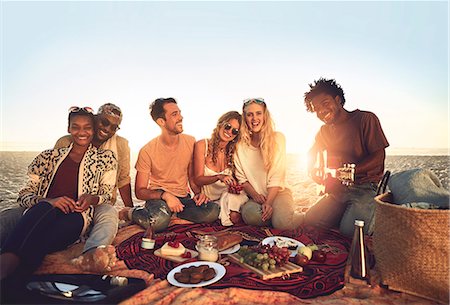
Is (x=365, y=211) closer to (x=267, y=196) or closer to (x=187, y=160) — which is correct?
(x=267, y=196)

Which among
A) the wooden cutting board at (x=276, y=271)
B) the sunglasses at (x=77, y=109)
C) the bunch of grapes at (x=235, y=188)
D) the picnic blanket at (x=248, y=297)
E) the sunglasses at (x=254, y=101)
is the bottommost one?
the picnic blanket at (x=248, y=297)

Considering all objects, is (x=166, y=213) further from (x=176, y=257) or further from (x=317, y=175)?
(x=317, y=175)

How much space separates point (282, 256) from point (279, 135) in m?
2.12

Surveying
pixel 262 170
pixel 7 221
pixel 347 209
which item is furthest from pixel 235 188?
pixel 7 221

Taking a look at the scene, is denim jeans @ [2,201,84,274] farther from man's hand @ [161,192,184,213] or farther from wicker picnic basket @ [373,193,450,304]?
wicker picnic basket @ [373,193,450,304]

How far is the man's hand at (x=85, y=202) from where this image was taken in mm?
3885

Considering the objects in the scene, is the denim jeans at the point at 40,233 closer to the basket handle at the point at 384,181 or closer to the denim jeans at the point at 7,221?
the denim jeans at the point at 7,221

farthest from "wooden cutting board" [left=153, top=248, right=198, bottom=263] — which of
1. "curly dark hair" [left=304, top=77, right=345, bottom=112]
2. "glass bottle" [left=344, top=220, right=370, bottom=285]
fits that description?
"curly dark hair" [left=304, top=77, right=345, bottom=112]

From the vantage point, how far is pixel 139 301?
9.39 ft

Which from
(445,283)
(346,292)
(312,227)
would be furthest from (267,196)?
(445,283)

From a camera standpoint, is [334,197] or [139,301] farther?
[334,197]

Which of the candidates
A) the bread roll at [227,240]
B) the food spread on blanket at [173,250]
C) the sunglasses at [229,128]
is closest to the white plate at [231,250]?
the bread roll at [227,240]

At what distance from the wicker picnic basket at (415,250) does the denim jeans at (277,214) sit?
69.0 inches

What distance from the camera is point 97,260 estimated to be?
3342mm
